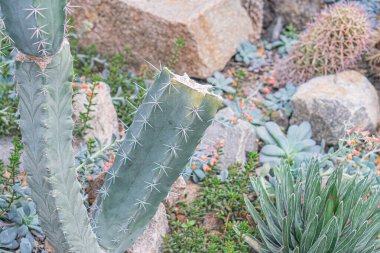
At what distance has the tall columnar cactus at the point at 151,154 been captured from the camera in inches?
102

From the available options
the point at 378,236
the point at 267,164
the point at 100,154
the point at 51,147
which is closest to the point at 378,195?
the point at 378,236

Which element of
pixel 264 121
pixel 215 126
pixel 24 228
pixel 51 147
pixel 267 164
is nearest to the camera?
pixel 51 147

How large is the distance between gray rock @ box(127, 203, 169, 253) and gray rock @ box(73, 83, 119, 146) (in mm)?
739

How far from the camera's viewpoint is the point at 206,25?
4.89 meters

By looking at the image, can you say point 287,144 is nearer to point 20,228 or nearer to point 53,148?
point 20,228

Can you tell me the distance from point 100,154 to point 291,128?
1589 millimetres

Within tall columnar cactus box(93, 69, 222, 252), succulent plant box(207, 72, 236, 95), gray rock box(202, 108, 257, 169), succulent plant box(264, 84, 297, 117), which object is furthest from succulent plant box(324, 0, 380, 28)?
tall columnar cactus box(93, 69, 222, 252)

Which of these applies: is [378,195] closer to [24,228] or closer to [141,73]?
[24,228]

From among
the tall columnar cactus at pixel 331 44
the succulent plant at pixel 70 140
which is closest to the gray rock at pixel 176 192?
the succulent plant at pixel 70 140

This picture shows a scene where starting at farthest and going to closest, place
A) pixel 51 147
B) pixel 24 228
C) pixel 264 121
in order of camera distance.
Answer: pixel 264 121
pixel 24 228
pixel 51 147

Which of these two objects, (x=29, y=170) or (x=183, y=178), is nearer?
(x=29, y=170)

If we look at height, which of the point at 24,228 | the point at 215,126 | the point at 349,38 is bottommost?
the point at 24,228

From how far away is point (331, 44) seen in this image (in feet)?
15.6

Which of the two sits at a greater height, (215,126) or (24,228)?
(215,126)
